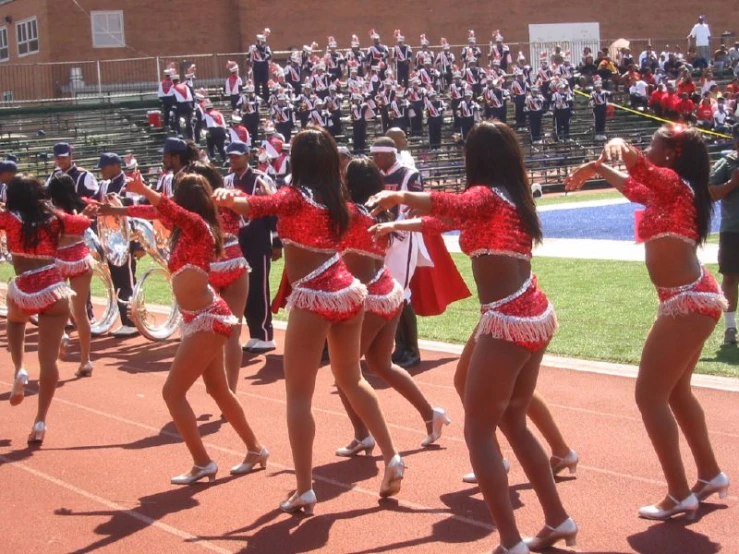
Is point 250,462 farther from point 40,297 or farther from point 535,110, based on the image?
point 535,110

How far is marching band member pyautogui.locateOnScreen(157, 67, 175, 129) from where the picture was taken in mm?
28562

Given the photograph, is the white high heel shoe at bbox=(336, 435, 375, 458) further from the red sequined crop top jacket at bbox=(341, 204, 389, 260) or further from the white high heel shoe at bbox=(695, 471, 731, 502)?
the white high heel shoe at bbox=(695, 471, 731, 502)

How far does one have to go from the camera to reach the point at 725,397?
25.0ft

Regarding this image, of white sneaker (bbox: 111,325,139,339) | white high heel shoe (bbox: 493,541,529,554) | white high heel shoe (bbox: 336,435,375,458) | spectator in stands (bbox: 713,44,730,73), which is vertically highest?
spectator in stands (bbox: 713,44,730,73)

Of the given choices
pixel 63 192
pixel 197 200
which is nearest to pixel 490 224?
pixel 197 200

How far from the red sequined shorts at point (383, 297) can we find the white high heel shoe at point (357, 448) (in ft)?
2.78

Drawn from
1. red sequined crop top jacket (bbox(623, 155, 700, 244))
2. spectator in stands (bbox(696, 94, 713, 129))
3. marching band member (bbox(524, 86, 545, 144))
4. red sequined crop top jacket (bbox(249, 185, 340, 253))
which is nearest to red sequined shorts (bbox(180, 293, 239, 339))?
red sequined crop top jacket (bbox(249, 185, 340, 253))

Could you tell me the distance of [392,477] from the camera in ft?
18.8

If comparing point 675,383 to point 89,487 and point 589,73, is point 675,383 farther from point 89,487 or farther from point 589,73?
point 589,73

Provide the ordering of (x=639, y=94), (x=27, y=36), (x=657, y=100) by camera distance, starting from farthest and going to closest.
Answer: (x=27, y=36) → (x=639, y=94) → (x=657, y=100)

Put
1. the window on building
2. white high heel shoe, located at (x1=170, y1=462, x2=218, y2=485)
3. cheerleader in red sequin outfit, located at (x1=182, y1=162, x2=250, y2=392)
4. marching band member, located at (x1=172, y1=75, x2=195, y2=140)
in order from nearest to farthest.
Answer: white high heel shoe, located at (x1=170, y1=462, x2=218, y2=485)
cheerleader in red sequin outfit, located at (x1=182, y1=162, x2=250, y2=392)
marching band member, located at (x1=172, y1=75, x2=195, y2=140)
the window on building

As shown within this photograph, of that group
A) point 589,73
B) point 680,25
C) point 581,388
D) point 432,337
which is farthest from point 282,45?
point 581,388

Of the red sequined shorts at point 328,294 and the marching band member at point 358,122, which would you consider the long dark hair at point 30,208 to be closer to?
the red sequined shorts at point 328,294

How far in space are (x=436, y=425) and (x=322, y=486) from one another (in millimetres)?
983
